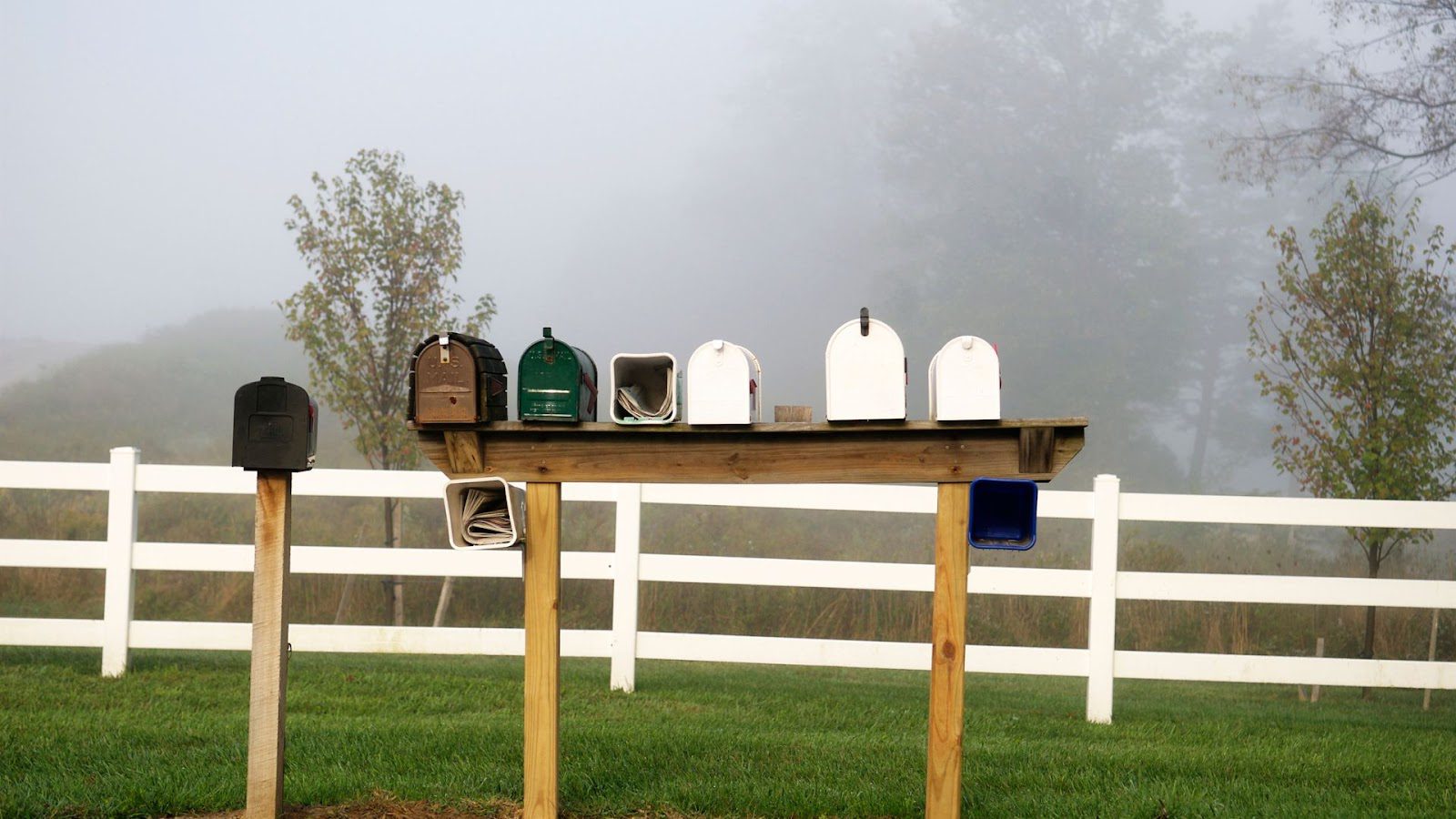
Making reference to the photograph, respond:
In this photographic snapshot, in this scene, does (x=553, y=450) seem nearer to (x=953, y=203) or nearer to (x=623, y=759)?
(x=623, y=759)

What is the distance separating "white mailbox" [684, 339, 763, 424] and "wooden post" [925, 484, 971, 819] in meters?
0.79

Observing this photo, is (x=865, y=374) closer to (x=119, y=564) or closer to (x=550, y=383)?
(x=550, y=383)

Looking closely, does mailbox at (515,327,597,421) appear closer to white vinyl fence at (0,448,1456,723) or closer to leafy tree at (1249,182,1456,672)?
white vinyl fence at (0,448,1456,723)

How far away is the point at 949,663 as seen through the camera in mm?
3848

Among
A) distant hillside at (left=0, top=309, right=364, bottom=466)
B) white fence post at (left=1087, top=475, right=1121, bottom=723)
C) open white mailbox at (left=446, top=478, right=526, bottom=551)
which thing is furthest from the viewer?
distant hillside at (left=0, top=309, right=364, bottom=466)

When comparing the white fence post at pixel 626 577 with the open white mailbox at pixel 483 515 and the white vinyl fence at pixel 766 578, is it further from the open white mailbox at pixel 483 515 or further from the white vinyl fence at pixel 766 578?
the open white mailbox at pixel 483 515

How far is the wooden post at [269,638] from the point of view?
3.95 m

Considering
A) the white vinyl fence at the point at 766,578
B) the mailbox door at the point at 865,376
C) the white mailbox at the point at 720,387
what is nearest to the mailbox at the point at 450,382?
the white mailbox at the point at 720,387

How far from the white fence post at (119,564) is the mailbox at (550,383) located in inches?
167

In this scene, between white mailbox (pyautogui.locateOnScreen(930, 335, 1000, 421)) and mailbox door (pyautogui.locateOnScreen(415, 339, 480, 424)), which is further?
mailbox door (pyautogui.locateOnScreen(415, 339, 480, 424))

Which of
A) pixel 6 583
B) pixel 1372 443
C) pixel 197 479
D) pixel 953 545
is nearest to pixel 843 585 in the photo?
pixel 953 545

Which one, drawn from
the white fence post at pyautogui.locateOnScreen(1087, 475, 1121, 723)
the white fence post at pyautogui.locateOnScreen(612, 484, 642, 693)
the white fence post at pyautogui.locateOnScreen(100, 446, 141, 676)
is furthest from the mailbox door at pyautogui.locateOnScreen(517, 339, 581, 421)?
the white fence post at pyautogui.locateOnScreen(100, 446, 141, 676)

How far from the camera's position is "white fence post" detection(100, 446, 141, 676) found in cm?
694

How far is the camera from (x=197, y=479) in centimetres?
709
